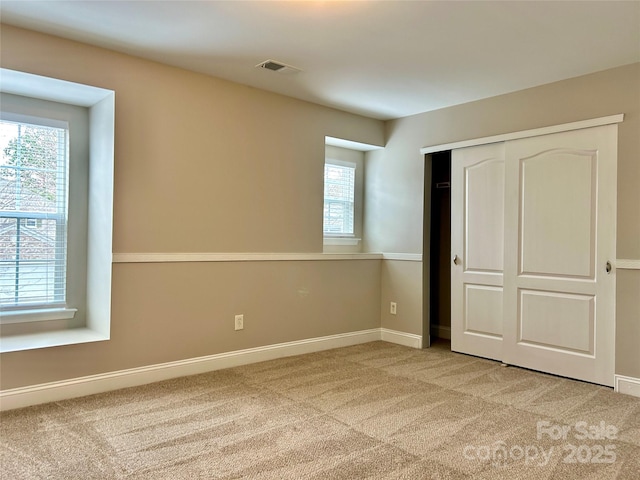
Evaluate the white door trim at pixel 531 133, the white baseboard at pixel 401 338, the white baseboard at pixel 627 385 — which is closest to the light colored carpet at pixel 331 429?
the white baseboard at pixel 627 385

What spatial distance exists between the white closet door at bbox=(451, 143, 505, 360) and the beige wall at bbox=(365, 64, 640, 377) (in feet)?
0.94

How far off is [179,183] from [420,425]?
2319 millimetres

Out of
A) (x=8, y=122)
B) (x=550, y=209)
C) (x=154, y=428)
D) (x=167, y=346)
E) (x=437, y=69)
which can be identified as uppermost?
(x=437, y=69)

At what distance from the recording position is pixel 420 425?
100 inches

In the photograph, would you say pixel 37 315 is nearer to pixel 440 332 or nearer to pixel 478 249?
pixel 478 249

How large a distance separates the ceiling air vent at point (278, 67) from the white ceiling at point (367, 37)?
0.05 m

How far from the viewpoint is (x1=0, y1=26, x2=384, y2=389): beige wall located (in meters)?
2.98

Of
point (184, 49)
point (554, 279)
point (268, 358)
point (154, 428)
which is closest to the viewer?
point (154, 428)

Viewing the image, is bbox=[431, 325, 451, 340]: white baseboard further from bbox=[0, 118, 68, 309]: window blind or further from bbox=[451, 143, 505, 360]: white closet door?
bbox=[0, 118, 68, 309]: window blind

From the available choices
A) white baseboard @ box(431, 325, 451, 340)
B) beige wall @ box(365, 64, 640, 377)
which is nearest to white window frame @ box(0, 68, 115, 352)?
beige wall @ box(365, 64, 640, 377)

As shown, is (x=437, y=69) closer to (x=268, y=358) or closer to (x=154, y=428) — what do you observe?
(x=268, y=358)

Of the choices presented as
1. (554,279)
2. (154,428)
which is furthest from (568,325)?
(154,428)

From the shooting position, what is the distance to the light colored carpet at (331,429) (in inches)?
80.8

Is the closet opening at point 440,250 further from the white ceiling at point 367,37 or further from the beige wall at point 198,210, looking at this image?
the white ceiling at point 367,37
